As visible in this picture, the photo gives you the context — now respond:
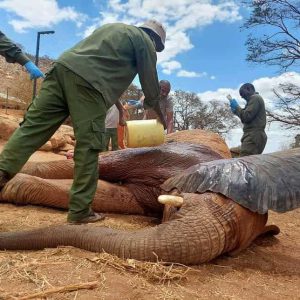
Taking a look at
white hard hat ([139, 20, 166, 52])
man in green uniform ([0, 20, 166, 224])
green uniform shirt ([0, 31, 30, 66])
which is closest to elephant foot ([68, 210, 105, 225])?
man in green uniform ([0, 20, 166, 224])

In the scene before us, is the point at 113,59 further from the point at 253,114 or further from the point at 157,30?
the point at 253,114

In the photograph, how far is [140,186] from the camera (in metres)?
4.65

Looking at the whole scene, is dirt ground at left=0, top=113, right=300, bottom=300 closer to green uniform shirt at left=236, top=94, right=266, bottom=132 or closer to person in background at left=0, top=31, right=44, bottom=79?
person in background at left=0, top=31, right=44, bottom=79

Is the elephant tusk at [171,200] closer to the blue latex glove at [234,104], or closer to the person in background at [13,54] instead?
the person in background at [13,54]

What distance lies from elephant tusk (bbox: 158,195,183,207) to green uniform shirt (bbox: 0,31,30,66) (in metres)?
2.14

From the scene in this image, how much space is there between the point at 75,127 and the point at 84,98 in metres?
0.25

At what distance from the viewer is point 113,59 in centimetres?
377

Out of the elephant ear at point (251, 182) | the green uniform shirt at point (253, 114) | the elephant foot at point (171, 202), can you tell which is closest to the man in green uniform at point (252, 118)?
the green uniform shirt at point (253, 114)

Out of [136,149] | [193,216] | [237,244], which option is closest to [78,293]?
[193,216]

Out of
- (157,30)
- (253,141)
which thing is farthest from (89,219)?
(253,141)

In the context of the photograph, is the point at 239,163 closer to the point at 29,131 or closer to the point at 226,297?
the point at 226,297

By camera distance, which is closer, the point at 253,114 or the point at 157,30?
the point at 157,30

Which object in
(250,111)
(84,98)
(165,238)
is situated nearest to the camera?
(165,238)

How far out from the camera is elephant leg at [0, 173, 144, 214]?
4.51m
